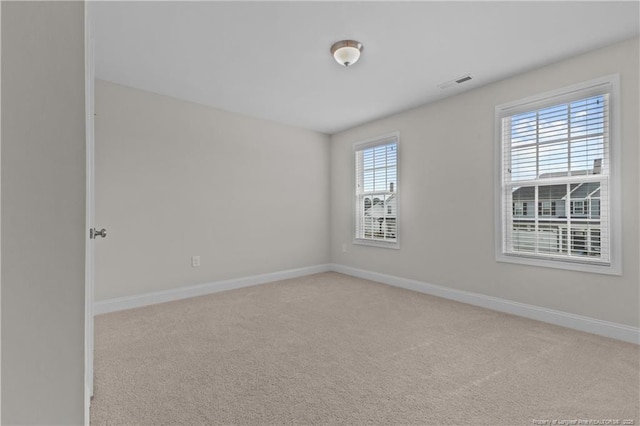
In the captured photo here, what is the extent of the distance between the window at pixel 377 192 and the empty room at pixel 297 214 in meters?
0.04

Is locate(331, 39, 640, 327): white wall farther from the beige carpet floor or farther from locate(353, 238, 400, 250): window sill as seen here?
the beige carpet floor

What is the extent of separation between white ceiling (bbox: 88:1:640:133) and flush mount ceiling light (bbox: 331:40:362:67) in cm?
7

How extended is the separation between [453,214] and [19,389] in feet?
12.1

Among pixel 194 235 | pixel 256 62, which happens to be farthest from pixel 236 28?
pixel 194 235

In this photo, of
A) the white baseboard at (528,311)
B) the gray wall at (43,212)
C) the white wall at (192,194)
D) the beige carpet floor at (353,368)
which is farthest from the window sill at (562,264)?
the gray wall at (43,212)

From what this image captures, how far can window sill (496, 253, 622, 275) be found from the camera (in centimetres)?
243

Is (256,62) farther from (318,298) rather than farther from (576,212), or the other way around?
(576,212)

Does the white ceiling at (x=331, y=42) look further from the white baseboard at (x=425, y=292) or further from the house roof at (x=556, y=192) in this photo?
the white baseboard at (x=425, y=292)

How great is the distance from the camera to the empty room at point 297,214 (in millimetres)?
524

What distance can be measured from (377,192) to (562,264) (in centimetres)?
238

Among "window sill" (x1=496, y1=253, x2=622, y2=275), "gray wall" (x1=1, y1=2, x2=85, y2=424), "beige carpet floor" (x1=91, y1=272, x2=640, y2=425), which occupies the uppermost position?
"gray wall" (x1=1, y1=2, x2=85, y2=424)

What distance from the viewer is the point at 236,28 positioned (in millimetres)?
2227

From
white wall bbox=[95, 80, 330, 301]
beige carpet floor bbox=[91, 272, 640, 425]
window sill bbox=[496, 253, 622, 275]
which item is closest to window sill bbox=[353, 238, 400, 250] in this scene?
white wall bbox=[95, 80, 330, 301]

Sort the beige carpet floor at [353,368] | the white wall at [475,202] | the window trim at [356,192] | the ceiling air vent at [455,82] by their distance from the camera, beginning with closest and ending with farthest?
the beige carpet floor at [353,368] → the white wall at [475,202] → the ceiling air vent at [455,82] → the window trim at [356,192]
